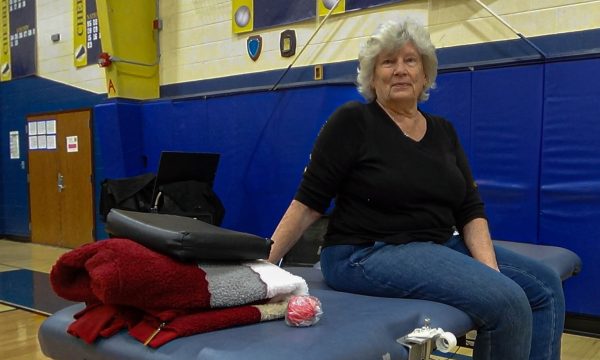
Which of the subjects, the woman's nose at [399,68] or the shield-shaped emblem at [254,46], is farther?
the shield-shaped emblem at [254,46]

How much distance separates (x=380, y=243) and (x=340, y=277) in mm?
140

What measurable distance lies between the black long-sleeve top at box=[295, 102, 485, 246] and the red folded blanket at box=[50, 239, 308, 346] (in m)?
0.27

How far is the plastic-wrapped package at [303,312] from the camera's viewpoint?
37.4 inches

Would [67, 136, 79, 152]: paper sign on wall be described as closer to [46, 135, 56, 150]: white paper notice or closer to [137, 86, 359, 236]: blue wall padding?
[46, 135, 56, 150]: white paper notice

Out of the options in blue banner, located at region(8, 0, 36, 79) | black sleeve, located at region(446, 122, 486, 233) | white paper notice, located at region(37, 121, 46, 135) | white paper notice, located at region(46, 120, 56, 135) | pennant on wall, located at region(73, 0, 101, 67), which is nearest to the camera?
black sleeve, located at region(446, 122, 486, 233)

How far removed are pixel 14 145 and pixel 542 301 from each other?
667 centimetres

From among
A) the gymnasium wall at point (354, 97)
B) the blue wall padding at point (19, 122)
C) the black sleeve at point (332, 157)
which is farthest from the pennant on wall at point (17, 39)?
the black sleeve at point (332, 157)

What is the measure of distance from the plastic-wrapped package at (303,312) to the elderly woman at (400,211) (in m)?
0.25

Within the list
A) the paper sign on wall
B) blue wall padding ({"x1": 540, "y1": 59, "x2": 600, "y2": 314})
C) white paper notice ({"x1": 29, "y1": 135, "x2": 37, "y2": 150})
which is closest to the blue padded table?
blue wall padding ({"x1": 540, "y1": 59, "x2": 600, "y2": 314})

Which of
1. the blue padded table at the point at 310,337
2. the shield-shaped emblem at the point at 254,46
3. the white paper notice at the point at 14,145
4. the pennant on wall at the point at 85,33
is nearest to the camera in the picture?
the blue padded table at the point at 310,337

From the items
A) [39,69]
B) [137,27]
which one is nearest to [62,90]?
[39,69]

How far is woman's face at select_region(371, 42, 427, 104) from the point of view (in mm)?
1284

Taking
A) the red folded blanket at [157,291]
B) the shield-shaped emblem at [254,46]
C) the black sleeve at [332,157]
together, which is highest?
the shield-shaped emblem at [254,46]

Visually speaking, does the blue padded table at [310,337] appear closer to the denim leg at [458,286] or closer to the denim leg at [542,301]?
the denim leg at [458,286]
